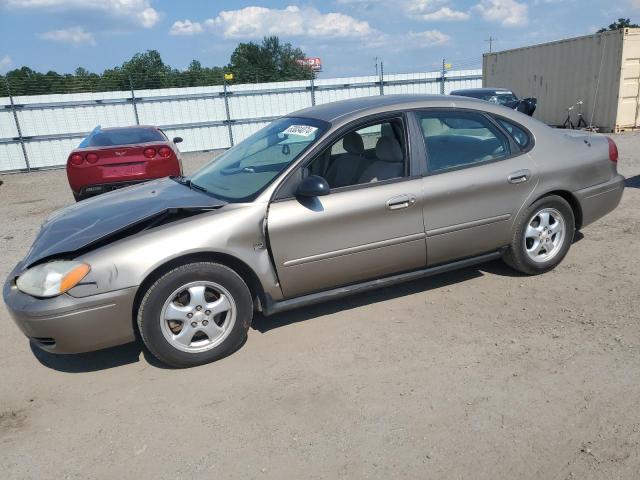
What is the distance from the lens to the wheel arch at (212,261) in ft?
11.0

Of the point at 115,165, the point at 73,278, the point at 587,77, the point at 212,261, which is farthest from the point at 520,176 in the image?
the point at 587,77

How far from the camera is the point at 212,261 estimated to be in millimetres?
3500

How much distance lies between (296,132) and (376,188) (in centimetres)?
82

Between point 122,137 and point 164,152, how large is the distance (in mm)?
1175

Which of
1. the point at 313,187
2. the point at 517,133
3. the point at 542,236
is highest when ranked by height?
the point at 517,133

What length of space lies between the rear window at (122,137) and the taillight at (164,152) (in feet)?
1.93

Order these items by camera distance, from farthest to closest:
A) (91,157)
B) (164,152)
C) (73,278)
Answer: (164,152)
(91,157)
(73,278)

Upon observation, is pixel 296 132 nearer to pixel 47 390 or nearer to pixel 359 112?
pixel 359 112

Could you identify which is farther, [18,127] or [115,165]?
[18,127]

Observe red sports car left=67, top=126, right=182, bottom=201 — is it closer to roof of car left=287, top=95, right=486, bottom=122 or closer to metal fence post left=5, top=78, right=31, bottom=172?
roof of car left=287, top=95, right=486, bottom=122

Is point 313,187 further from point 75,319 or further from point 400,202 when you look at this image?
point 75,319

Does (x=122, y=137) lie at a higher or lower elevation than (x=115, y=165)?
higher

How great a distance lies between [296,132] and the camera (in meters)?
4.18

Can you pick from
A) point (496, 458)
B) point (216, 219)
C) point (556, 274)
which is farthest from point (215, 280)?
point (556, 274)
